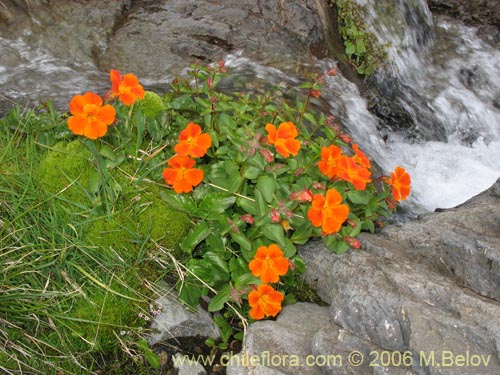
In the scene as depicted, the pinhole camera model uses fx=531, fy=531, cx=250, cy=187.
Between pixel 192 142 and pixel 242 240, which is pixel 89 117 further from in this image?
pixel 242 240

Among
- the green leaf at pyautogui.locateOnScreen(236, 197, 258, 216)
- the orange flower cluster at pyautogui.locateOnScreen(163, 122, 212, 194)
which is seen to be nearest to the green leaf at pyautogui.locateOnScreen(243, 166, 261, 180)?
the green leaf at pyautogui.locateOnScreen(236, 197, 258, 216)

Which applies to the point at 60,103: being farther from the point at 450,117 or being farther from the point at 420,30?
the point at 420,30

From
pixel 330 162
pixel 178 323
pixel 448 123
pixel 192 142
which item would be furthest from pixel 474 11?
pixel 178 323

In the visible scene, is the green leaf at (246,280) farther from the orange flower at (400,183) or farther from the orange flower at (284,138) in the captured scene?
the orange flower at (400,183)

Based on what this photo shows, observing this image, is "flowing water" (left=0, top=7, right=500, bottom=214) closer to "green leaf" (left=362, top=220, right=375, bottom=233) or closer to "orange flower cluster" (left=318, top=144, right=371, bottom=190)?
"green leaf" (left=362, top=220, right=375, bottom=233)

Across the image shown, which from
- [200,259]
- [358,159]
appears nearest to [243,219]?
[200,259]

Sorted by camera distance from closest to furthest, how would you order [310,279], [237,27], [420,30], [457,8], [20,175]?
[20,175], [310,279], [237,27], [420,30], [457,8]

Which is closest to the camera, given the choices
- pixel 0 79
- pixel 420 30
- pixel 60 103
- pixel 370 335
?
pixel 370 335

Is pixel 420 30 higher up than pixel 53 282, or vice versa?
pixel 420 30
